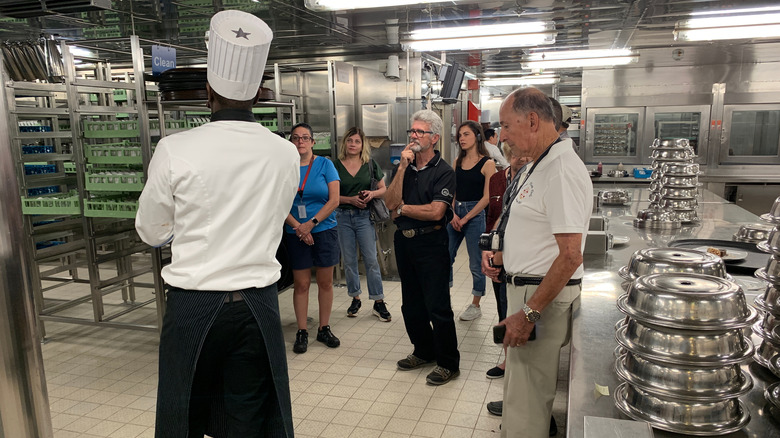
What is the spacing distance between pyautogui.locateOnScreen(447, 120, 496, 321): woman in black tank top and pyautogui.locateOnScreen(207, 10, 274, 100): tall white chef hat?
272cm

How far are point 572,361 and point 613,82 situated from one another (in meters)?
7.61

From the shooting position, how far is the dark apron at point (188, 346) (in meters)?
1.73

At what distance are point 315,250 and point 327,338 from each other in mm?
701

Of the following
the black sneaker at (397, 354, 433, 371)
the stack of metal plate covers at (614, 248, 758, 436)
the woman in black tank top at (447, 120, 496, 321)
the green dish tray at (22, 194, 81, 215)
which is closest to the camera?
the stack of metal plate covers at (614, 248, 758, 436)

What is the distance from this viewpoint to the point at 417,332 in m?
3.67

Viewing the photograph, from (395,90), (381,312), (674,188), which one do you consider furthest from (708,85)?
(381,312)

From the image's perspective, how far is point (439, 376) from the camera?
3.47 metres

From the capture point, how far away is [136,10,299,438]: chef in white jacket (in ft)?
5.55

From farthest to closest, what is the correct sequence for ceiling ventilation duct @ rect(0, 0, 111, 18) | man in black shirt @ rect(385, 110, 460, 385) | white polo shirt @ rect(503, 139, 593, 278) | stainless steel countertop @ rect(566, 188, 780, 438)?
man in black shirt @ rect(385, 110, 460, 385) < ceiling ventilation duct @ rect(0, 0, 111, 18) < white polo shirt @ rect(503, 139, 593, 278) < stainless steel countertop @ rect(566, 188, 780, 438)

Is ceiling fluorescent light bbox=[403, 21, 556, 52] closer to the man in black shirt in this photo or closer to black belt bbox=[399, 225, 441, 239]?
the man in black shirt

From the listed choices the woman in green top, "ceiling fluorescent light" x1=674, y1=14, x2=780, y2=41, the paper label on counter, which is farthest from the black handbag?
the paper label on counter

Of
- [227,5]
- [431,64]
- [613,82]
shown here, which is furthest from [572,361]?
[613,82]

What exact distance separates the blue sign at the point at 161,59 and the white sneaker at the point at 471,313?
10.2ft

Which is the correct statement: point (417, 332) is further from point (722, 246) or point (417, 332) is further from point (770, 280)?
point (770, 280)
